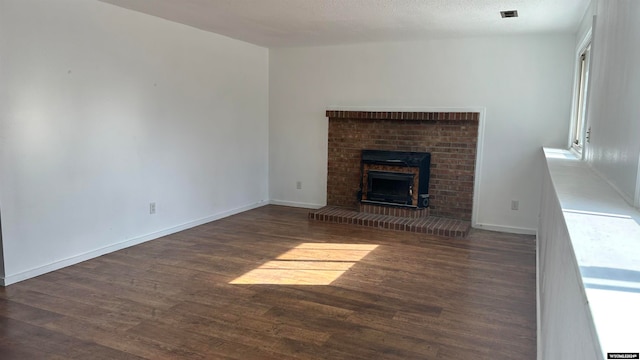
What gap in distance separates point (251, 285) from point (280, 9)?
2.51 meters

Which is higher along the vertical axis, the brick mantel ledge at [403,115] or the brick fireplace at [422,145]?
the brick mantel ledge at [403,115]

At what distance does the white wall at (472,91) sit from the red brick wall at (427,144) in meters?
0.17

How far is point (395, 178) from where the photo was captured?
237 inches

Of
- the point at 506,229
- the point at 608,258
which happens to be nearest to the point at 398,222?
the point at 506,229

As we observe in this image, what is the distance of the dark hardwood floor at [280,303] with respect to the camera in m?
2.67

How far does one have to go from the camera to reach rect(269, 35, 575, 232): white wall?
529cm

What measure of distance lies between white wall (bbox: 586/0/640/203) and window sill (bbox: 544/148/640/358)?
15 centimetres

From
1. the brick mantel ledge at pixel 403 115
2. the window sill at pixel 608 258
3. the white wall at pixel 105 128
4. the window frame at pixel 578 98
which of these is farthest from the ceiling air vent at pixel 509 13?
the white wall at pixel 105 128

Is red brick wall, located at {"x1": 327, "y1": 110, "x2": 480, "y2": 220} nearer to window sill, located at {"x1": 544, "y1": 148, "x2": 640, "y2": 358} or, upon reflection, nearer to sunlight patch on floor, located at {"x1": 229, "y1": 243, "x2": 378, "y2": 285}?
sunlight patch on floor, located at {"x1": 229, "y1": 243, "x2": 378, "y2": 285}

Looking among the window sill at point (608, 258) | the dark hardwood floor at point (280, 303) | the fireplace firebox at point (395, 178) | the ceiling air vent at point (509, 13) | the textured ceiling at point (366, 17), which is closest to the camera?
the window sill at point (608, 258)

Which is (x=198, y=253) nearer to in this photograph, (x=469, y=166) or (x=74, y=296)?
(x=74, y=296)

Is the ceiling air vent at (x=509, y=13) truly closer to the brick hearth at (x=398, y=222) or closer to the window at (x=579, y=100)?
the window at (x=579, y=100)

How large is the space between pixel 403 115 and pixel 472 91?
892 millimetres

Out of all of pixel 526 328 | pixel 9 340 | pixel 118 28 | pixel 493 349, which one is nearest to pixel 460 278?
pixel 526 328
